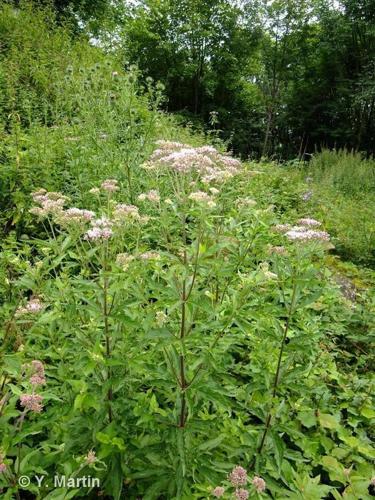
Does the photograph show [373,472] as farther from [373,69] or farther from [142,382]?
[373,69]

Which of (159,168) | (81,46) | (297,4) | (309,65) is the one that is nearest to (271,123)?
(309,65)

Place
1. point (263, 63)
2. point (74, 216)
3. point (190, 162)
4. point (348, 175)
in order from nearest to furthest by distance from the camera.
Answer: point (74, 216) < point (190, 162) < point (348, 175) < point (263, 63)

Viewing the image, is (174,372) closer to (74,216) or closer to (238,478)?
(238,478)

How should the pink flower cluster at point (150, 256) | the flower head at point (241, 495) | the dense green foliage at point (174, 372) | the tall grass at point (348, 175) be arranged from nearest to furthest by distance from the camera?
the flower head at point (241, 495)
the dense green foliage at point (174, 372)
the pink flower cluster at point (150, 256)
the tall grass at point (348, 175)

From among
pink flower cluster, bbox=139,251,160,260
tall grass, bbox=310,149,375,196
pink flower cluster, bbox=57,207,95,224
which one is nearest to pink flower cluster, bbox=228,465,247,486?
pink flower cluster, bbox=139,251,160,260

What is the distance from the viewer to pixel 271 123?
25.6m

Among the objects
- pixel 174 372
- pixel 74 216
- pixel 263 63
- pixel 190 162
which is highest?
pixel 263 63

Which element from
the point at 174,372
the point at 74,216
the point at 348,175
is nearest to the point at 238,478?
the point at 174,372

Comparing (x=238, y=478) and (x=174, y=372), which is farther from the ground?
(x=174, y=372)

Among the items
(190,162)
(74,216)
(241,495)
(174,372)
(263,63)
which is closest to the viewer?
(241,495)

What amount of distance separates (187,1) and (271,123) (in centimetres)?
863

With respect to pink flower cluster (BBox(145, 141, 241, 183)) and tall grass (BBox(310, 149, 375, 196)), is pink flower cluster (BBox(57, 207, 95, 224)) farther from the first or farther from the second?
tall grass (BBox(310, 149, 375, 196))

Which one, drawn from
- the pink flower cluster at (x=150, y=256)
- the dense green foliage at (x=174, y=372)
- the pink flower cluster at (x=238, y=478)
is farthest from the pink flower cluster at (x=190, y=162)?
the pink flower cluster at (x=238, y=478)

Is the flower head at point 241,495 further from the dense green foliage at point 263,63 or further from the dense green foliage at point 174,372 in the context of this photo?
the dense green foliage at point 263,63
